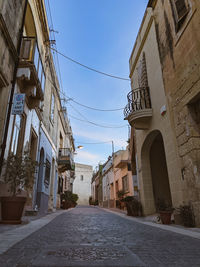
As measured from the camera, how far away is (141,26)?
33.4 ft

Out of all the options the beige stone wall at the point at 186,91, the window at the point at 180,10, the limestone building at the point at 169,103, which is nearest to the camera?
Result: the beige stone wall at the point at 186,91

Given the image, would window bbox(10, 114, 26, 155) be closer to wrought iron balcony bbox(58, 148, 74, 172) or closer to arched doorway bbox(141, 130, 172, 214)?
arched doorway bbox(141, 130, 172, 214)

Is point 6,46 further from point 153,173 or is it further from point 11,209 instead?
point 153,173

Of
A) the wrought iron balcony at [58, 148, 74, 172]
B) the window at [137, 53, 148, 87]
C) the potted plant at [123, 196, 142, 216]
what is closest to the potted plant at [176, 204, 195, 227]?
the potted plant at [123, 196, 142, 216]

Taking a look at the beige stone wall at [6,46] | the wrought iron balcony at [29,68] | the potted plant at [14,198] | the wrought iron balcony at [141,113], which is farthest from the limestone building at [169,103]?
the beige stone wall at [6,46]

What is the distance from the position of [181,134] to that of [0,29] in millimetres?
5736

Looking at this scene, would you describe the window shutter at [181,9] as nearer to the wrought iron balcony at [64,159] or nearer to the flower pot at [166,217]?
the flower pot at [166,217]

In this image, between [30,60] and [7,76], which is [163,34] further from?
[7,76]

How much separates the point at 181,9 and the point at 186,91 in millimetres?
2567

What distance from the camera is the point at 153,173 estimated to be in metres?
10.0

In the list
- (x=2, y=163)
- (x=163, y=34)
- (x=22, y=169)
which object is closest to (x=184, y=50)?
(x=163, y=34)

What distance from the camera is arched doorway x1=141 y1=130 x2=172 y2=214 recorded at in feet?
28.9

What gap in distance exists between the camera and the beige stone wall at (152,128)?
669 cm

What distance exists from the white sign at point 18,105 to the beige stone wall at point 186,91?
15.2 ft
